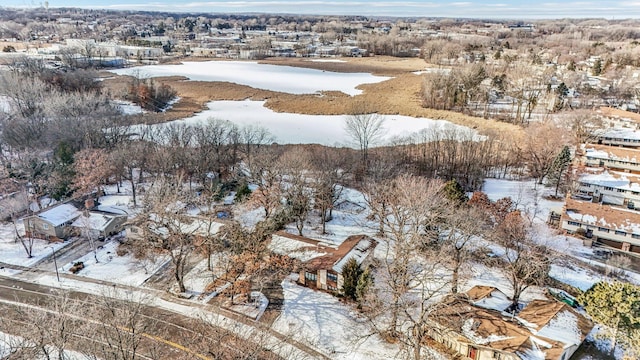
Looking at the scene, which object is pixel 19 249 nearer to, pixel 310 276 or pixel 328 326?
pixel 310 276

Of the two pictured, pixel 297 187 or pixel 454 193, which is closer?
pixel 454 193

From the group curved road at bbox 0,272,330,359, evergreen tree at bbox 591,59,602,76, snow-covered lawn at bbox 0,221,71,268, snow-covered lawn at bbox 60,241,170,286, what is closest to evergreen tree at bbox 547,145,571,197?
curved road at bbox 0,272,330,359

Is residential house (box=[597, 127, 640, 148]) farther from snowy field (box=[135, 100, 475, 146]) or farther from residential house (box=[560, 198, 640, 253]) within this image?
residential house (box=[560, 198, 640, 253])

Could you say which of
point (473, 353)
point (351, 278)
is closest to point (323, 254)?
point (351, 278)

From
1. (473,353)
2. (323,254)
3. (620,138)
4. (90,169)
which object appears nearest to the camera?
(473,353)

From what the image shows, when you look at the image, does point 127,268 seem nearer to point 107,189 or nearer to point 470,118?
point 107,189

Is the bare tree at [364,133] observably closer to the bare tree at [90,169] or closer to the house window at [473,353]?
the bare tree at [90,169]

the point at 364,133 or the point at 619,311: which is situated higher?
the point at 364,133
